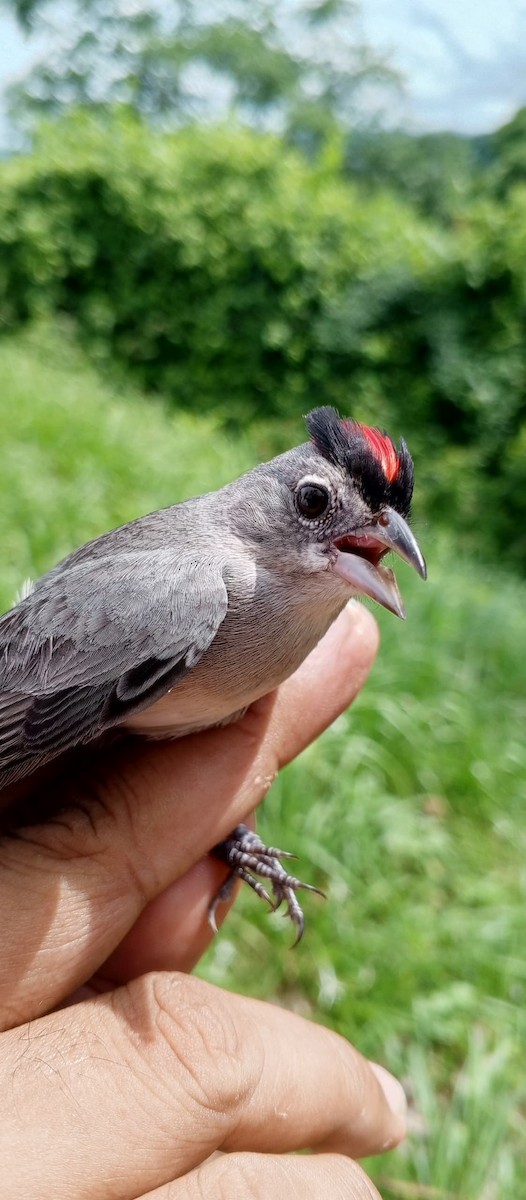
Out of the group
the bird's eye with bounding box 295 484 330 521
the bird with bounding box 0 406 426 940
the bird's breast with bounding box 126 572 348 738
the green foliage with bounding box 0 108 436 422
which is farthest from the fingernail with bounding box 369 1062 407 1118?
A: the green foliage with bounding box 0 108 436 422

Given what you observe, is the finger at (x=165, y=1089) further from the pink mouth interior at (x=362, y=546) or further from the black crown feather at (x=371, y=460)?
the black crown feather at (x=371, y=460)

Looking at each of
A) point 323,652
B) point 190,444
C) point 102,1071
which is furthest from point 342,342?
point 102,1071

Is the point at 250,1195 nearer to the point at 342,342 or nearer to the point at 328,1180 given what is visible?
the point at 328,1180

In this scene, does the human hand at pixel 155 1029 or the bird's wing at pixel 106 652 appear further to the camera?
the bird's wing at pixel 106 652

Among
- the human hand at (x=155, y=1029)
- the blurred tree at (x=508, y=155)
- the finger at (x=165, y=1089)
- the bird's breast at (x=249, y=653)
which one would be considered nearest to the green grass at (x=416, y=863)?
the human hand at (x=155, y=1029)

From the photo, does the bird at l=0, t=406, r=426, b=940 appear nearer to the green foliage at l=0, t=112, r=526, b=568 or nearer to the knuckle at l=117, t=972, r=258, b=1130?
the knuckle at l=117, t=972, r=258, b=1130

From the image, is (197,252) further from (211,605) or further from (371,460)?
(211,605)
